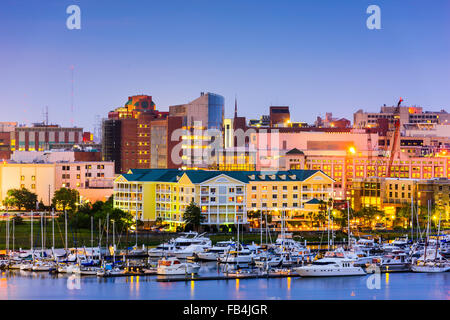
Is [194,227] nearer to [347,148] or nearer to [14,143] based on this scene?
[347,148]

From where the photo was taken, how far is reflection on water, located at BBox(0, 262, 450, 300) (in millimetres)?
32844

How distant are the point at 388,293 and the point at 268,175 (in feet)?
96.1

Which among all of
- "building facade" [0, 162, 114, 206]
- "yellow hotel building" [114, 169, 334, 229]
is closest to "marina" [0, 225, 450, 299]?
"yellow hotel building" [114, 169, 334, 229]

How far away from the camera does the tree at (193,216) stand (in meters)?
53.4

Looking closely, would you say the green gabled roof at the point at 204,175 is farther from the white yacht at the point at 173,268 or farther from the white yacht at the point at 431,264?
the white yacht at the point at 431,264

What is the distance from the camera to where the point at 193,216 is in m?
53.4

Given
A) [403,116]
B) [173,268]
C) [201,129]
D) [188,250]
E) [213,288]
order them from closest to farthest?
[213,288] → [173,268] → [188,250] → [201,129] → [403,116]

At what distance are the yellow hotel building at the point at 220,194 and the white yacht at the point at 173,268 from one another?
1631 centimetres

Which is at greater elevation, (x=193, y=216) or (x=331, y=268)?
(x=193, y=216)

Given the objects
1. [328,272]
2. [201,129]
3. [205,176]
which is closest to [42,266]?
[328,272]

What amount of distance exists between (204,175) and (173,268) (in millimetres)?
18880

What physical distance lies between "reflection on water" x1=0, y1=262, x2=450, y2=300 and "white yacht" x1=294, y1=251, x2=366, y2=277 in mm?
392

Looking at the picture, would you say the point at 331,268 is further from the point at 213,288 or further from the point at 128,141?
the point at 128,141
